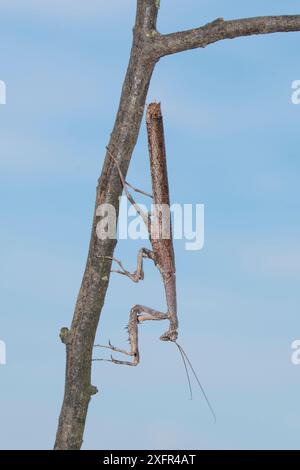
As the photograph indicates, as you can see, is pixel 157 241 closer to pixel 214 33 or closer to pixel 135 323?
pixel 135 323

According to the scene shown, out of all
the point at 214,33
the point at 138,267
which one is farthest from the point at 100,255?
the point at 214,33

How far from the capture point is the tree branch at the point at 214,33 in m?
7.66

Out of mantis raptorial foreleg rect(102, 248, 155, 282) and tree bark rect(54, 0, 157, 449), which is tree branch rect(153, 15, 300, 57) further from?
mantis raptorial foreleg rect(102, 248, 155, 282)

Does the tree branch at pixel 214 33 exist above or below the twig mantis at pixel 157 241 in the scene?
above

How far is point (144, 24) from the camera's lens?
771cm

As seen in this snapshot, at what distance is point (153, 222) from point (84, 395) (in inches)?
76.7

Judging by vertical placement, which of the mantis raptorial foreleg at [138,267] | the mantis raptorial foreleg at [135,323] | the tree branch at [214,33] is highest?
the tree branch at [214,33]

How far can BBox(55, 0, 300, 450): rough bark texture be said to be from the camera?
7.66 meters

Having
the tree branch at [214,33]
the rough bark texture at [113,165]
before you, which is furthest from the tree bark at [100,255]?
the tree branch at [214,33]

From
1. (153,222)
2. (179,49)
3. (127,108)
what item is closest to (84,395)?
(153,222)

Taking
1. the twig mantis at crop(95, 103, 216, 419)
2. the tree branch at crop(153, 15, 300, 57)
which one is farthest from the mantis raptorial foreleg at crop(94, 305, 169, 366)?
the tree branch at crop(153, 15, 300, 57)

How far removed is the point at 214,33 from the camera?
302 inches

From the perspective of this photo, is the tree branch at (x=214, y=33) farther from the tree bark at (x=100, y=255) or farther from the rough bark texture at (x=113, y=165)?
the tree bark at (x=100, y=255)

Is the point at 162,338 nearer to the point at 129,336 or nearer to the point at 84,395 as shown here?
the point at 129,336
